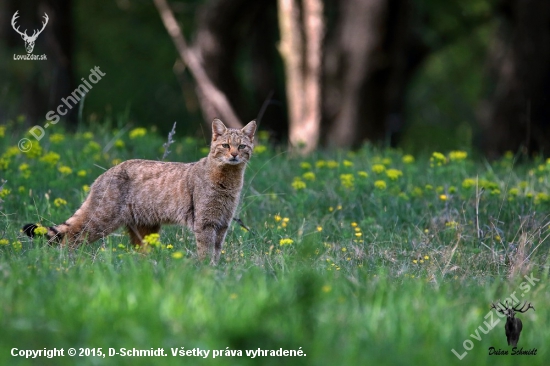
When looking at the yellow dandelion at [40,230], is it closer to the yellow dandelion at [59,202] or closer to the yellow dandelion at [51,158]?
the yellow dandelion at [59,202]

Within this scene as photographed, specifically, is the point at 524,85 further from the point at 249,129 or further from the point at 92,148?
the point at 249,129

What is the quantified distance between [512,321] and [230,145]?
3287 millimetres

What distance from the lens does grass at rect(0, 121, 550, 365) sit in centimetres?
455

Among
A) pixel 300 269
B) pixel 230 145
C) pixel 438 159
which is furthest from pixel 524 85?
pixel 300 269

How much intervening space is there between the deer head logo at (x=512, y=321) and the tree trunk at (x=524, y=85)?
376 inches

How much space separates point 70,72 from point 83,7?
8293 millimetres

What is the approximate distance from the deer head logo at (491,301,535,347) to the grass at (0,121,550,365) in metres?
0.06

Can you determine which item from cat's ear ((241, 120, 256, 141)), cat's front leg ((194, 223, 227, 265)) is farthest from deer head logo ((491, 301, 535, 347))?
cat's ear ((241, 120, 256, 141))

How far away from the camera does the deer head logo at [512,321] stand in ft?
16.6

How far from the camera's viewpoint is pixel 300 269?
640 centimetres

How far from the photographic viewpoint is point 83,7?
25.2 meters

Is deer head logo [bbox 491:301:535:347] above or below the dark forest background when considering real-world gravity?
below

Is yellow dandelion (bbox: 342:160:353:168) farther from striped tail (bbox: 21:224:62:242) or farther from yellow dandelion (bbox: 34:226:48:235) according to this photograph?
yellow dandelion (bbox: 34:226:48:235)

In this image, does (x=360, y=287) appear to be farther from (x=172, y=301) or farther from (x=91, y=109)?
(x=91, y=109)
